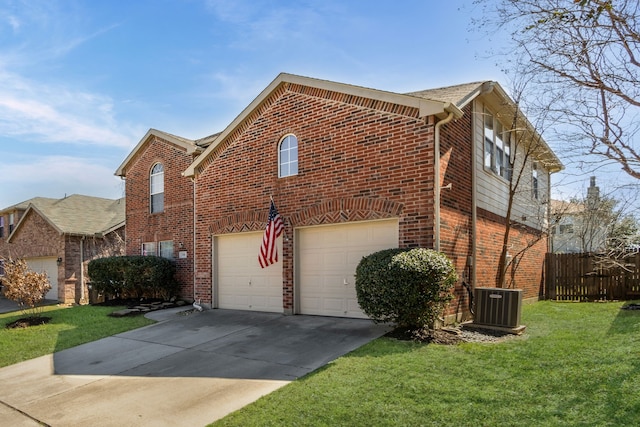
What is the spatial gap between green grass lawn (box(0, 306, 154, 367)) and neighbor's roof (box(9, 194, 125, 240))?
28.4 ft

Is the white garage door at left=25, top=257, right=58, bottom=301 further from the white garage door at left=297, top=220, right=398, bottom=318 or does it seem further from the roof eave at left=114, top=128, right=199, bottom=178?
the white garage door at left=297, top=220, right=398, bottom=318

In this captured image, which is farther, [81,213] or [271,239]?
[81,213]

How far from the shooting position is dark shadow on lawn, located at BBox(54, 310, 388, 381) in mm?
6965

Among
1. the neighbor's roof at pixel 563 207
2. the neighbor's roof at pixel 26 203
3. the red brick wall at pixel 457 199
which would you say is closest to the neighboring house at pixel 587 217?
the neighbor's roof at pixel 563 207

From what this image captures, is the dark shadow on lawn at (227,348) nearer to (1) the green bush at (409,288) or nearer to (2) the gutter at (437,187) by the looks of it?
(1) the green bush at (409,288)

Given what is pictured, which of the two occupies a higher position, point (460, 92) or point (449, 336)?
point (460, 92)

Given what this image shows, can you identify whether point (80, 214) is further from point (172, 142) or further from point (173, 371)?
point (173, 371)

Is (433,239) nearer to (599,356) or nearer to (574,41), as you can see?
(599,356)

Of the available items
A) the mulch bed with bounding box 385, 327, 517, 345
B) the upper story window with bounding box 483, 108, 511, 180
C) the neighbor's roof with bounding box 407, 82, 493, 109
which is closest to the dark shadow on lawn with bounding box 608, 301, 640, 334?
the mulch bed with bounding box 385, 327, 517, 345

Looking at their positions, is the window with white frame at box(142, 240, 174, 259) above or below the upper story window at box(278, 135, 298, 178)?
below

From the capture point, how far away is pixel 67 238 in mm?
20719

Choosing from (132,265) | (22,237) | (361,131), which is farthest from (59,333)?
(22,237)

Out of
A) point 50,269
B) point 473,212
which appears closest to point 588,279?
point 473,212

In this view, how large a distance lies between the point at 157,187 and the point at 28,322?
665 cm
